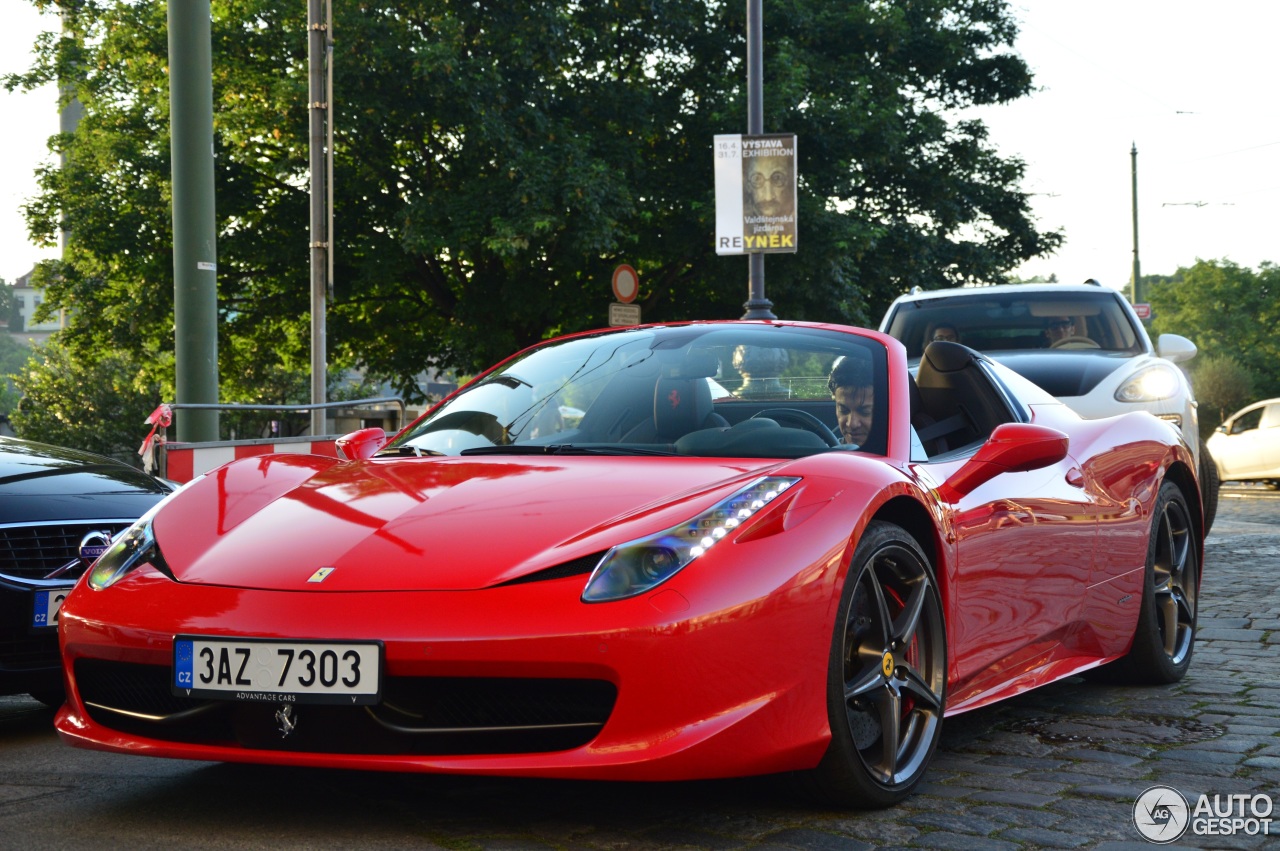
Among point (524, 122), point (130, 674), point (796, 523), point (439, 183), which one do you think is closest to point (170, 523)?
point (130, 674)

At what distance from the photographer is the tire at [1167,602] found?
5.43m

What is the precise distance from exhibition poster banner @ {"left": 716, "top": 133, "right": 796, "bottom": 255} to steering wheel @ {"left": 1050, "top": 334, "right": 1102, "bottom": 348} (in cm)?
423

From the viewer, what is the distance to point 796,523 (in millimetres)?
3422

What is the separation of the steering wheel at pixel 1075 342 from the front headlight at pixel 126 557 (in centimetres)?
742

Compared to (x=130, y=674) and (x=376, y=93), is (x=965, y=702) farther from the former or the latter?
(x=376, y=93)

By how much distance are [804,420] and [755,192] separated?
33.5ft

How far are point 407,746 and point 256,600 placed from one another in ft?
1.52

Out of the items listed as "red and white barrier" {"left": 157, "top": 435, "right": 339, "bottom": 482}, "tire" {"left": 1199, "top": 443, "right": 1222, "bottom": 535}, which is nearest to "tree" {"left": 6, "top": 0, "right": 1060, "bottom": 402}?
"red and white barrier" {"left": 157, "top": 435, "right": 339, "bottom": 482}

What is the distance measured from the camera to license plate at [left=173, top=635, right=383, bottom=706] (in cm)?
311

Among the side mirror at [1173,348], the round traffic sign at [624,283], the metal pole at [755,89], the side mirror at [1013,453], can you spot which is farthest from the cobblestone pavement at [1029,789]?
the round traffic sign at [624,283]

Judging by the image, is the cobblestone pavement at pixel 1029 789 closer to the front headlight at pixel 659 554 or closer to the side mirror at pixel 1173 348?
the front headlight at pixel 659 554

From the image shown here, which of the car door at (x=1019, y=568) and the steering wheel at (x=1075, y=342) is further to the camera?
the steering wheel at (x=1075, y=342)

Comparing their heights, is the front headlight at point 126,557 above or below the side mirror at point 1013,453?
below

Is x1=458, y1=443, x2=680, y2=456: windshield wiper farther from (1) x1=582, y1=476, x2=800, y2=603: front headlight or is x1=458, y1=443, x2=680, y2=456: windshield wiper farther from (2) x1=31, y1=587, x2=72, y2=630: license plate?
(2) x1=31, y1=587, x2=72, y2=630: license plate
